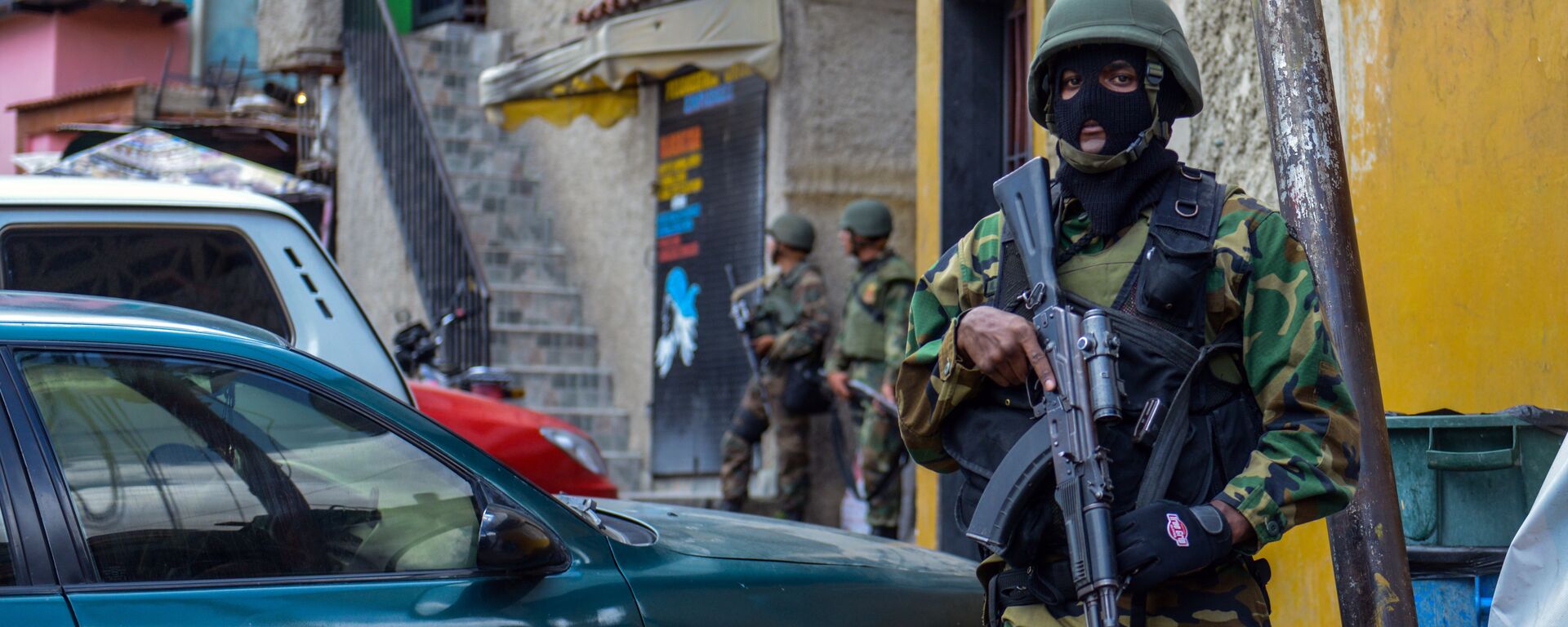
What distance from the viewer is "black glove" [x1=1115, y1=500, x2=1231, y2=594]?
236 cm

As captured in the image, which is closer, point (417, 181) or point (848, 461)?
point (848, 461)

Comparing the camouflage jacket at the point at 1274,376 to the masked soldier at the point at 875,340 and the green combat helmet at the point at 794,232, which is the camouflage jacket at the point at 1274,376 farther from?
the green combat helmet at the point at 794,232

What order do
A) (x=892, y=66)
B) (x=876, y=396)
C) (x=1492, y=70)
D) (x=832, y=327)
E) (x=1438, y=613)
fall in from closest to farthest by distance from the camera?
(x=1438, y=613) → (x=1492, y=70) → (x=876, y=396) → (x=832, y=327) → (x=892, y=66)

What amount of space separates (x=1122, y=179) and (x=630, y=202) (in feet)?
29.3

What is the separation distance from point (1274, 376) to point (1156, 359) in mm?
180

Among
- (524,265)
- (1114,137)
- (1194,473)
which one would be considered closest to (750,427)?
(524,265)

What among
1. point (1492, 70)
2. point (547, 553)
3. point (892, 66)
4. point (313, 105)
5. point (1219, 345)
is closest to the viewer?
point (1219, 345)

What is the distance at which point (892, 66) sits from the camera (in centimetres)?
982

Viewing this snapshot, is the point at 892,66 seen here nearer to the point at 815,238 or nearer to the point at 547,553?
the point at 815,238

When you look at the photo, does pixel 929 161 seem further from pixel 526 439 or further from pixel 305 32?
pixel 305 32

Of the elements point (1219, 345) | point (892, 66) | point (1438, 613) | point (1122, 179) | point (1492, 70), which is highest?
point (892, 66)

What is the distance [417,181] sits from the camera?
12039 millimetres

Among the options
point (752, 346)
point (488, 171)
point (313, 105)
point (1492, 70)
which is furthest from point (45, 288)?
point (313, 105)

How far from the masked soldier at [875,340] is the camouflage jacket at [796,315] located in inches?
7.3
